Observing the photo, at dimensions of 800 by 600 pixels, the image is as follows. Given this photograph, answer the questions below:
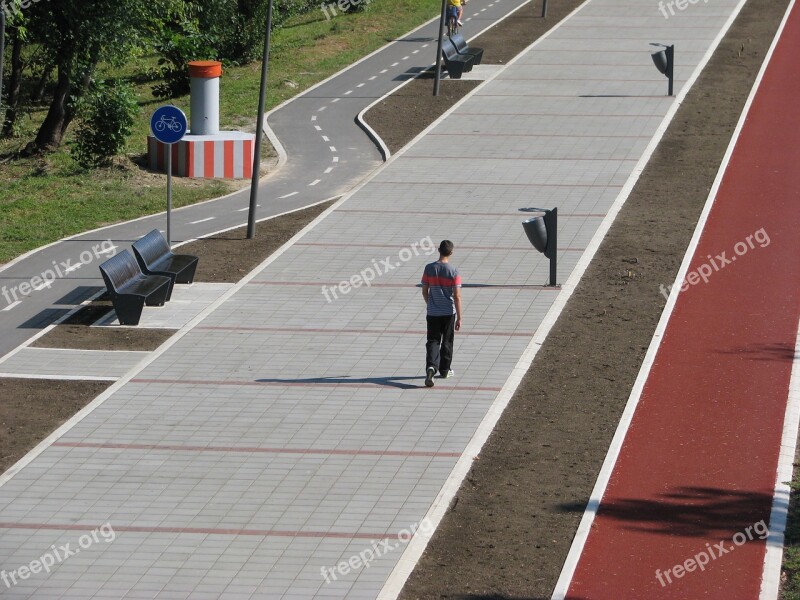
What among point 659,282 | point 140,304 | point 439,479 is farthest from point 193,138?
point 439,479

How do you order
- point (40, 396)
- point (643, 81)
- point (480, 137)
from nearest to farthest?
point (40, 396) < point (480, 137) < point (643, 81)

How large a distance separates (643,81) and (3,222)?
17.3 meters

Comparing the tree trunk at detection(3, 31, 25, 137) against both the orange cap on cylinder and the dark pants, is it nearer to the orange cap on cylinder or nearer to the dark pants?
the orange cap on cylinder

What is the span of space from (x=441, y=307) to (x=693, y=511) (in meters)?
4.14

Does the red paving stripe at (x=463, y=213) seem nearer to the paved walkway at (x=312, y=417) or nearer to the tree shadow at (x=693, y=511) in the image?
the paved walkway at (x=312, y=417)

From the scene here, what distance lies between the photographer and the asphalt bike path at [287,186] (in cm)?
1923

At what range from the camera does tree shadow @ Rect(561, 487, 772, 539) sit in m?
11.8

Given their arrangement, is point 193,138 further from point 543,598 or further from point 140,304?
point 543,598

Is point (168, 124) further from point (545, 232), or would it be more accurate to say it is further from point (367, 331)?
point (545, 232)

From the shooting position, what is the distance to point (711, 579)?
1091 centimetres

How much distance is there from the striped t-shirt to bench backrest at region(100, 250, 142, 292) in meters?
4.88

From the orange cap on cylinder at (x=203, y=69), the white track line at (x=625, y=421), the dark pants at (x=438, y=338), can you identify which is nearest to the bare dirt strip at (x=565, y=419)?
the white track line at (x=625, y=421)

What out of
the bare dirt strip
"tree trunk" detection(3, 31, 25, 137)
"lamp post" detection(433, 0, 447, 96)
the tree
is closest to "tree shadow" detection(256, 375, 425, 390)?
the bare dirt strip

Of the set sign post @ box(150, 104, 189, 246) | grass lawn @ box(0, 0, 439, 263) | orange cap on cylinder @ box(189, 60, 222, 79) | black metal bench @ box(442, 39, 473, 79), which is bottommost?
grass lawn @ box(0, 0, 439, 263)
